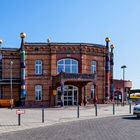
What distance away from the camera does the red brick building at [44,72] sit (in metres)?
49.1

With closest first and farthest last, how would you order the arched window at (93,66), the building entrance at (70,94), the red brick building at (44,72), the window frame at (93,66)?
the red brick building at (44,72)
the building entrance at (70,94)
the window frame at (93,66)
the arched window at (93,66)

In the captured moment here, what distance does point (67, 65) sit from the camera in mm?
49562

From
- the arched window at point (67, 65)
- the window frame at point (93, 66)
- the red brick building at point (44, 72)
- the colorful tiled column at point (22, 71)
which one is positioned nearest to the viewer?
the colorful tiled column at point (22, 71)

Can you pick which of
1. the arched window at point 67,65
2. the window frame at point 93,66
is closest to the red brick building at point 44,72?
the arched window at point 67,65

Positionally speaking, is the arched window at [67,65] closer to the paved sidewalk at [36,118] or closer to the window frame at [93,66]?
the window frame at [93,66]

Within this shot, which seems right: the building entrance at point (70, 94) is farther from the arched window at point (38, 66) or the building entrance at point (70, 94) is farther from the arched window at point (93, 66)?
the arched window at point (38, 66)

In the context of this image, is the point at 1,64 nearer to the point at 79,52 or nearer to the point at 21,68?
the point at 21,68

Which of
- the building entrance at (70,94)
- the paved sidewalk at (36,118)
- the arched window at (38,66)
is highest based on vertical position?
the arched window at (38,66)

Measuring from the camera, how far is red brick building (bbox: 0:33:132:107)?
49125 mm

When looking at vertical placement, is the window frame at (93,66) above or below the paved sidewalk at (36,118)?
above

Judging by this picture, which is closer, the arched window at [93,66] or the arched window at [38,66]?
the arched window at [38,66]

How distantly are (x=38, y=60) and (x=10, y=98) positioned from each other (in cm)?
651

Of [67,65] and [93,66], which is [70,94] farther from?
[93,66]

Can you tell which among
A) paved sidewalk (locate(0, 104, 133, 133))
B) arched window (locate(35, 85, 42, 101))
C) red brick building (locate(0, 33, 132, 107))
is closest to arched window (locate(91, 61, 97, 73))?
red brick building (locate(0, 33, 132, 107))
